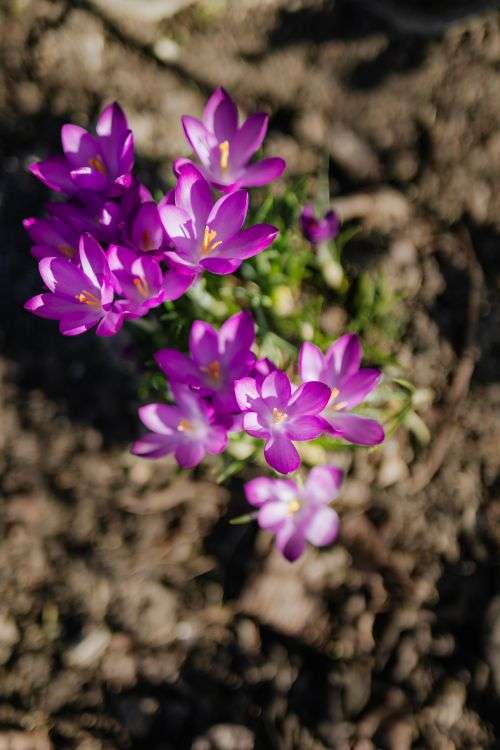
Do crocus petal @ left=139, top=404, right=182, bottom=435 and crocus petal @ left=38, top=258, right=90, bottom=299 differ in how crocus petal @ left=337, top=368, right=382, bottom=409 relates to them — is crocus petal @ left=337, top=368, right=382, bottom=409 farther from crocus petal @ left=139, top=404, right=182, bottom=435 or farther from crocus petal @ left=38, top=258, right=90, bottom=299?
crocus petal @ left=38, top=258, right=90, bottom=299

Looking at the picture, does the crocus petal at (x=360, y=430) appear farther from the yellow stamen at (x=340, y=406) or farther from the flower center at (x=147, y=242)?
the flower center at (x=147, y=242)

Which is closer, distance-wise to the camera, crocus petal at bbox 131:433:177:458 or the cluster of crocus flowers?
the cluster of crocus flowers

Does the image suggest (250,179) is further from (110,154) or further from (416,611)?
(416,611)

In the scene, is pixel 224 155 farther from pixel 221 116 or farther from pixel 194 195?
pixel 194 195

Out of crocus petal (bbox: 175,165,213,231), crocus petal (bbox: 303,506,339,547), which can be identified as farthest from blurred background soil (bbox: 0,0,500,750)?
crocus petal (bbox: 175,165,213,231)

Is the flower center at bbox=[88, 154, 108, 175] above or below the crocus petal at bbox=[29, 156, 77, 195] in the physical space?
above

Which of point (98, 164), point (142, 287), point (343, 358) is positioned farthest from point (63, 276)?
point (343, 358)
